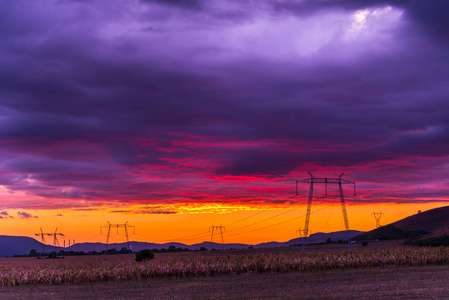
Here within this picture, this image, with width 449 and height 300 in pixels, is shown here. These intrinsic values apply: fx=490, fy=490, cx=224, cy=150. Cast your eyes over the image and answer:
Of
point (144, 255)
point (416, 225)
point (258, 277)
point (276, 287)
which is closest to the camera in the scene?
point (276, 287)

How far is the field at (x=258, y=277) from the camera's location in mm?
34781

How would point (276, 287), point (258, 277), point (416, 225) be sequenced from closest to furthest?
point (276, 287) < point (258, 277) < point (416, 225)

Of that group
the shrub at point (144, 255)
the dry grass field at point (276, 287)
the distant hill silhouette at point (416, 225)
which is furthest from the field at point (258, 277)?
the distant hill silhouette at point (416, 225)

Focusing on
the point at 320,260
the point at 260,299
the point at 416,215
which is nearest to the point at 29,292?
the point at 260,299

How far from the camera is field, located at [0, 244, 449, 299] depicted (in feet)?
114

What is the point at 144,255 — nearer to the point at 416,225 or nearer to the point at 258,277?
the point at 258,277

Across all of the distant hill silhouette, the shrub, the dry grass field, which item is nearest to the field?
the dry grass field

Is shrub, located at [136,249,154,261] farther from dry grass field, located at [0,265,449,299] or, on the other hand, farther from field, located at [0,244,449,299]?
dry grass field, located at [0,265,449,299]

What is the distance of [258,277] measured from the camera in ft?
148

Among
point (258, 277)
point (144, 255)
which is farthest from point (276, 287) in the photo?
point (144, 255)

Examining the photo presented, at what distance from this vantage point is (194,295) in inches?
1352

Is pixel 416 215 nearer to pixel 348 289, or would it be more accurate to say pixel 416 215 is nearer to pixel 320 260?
pixel 320 260

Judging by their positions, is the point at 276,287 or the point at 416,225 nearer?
the point at 276,287

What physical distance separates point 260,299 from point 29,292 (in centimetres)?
1949
